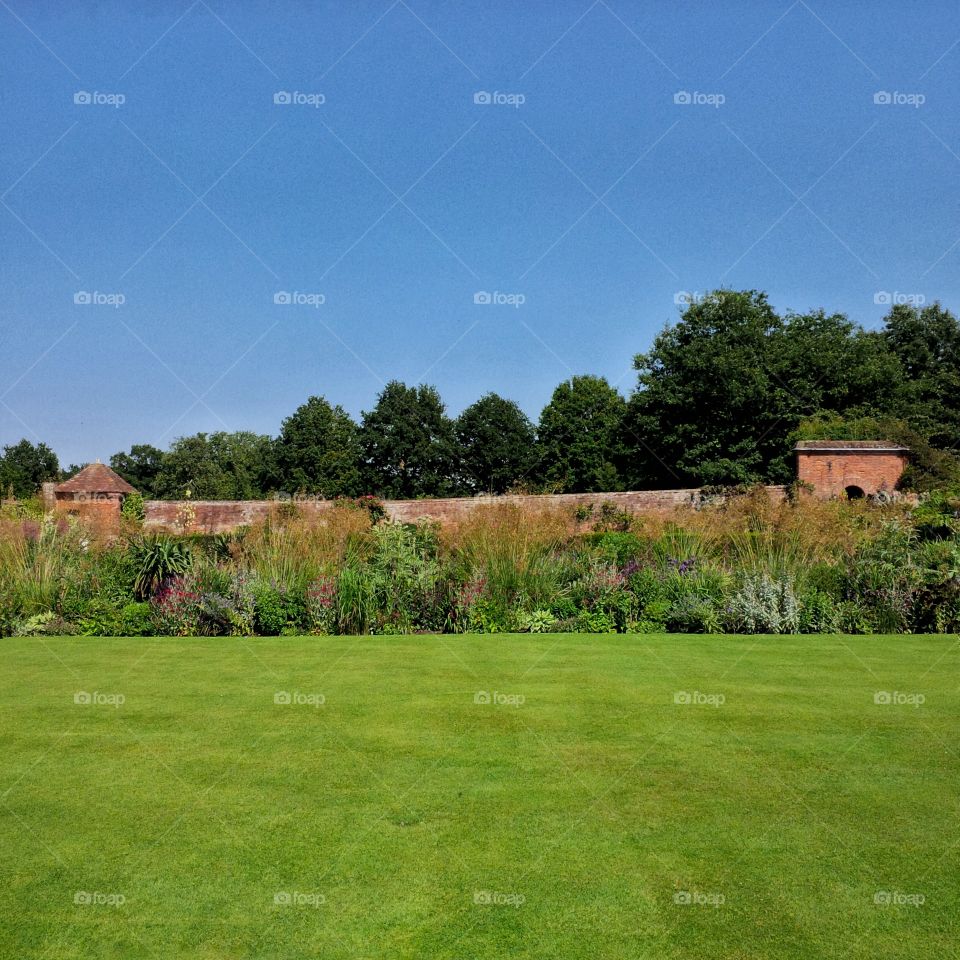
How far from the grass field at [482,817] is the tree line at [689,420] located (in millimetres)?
20559

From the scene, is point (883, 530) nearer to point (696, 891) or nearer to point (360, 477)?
point (696, 891)

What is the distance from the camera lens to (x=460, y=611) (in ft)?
35.8

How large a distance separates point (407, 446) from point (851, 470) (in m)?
29.5

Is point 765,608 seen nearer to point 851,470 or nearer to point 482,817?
point 482,817

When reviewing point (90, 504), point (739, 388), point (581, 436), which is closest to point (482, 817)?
point (90, 504)

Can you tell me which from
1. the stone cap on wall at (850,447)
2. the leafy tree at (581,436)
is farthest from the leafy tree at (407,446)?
the stone cap on wall at (850,447)

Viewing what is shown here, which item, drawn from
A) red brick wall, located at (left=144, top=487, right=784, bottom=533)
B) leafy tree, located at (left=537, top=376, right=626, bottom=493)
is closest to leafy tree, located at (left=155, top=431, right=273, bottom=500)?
leafy tree, located at (left=537, top=376, right=626, bottom=493)

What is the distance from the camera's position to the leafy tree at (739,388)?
38.0 m

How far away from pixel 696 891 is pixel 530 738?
211cm

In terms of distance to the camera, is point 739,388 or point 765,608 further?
point 739,388

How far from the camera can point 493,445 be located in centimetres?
5109

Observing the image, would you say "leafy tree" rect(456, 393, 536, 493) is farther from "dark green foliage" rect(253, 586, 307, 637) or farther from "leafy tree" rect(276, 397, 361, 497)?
"dark green foliage" rect(253, 586, 307, 637)

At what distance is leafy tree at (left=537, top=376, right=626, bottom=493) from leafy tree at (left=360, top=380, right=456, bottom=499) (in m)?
5.63

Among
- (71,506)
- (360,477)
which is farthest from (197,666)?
(360,477)
